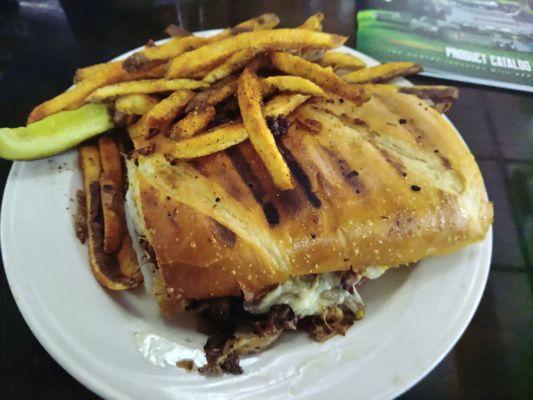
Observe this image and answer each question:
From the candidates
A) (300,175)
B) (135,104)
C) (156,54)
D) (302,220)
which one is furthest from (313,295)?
(156,54)

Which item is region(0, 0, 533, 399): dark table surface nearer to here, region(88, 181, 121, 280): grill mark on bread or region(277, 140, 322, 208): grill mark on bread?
region(88, 181, 121, 280): grill mark on bread

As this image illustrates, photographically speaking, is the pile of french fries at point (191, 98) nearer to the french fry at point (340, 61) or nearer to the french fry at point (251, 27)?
the french fry at point (251, 27)

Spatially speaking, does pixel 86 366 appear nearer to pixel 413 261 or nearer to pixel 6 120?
pixel 413 261

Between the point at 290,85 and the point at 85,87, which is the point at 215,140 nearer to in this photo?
the point at 290,85

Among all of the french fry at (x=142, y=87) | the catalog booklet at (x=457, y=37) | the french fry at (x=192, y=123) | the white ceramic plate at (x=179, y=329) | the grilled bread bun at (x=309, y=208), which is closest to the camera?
the white ceramic plate at (x=179, y=329)

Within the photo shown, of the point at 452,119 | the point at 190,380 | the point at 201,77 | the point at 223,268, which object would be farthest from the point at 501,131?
the point at 190,380

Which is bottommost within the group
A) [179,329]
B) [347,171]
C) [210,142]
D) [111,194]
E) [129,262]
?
[179,329]

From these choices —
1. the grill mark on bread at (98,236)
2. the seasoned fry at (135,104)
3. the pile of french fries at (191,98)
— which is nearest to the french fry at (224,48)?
the pile of french fries at (191,98)
